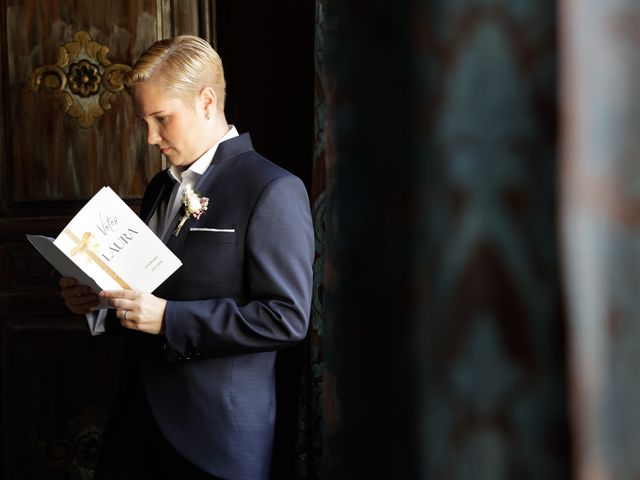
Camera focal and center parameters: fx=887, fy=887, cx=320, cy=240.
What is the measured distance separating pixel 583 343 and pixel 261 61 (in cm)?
277

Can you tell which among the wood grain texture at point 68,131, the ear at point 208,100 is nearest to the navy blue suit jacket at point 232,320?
the ear at point 208,100

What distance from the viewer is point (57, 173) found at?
292 centimetres

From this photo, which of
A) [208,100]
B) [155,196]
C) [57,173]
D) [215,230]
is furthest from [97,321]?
[57,173]

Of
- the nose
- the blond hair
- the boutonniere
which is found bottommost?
the boutonniere

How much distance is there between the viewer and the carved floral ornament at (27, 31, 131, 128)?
9.55 feet

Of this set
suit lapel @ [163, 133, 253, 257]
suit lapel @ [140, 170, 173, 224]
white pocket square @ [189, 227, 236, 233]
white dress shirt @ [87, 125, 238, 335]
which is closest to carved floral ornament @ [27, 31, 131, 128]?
suit lapel @ [140, 170, 173, 224]

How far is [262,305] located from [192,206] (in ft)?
0.87

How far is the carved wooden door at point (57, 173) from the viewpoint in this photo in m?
2.90

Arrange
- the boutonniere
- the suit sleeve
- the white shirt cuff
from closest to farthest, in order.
→ the suit sleeve < the boutonniere < the white shirt cuff

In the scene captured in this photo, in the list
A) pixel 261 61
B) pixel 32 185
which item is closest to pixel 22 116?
pixel 32 185

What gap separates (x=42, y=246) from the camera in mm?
1763

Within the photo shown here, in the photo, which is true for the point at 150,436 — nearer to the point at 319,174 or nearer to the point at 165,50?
the point at 165,50

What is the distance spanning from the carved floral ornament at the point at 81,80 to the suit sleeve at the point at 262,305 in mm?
1364

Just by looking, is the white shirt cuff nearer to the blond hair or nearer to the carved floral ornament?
the blond hair
